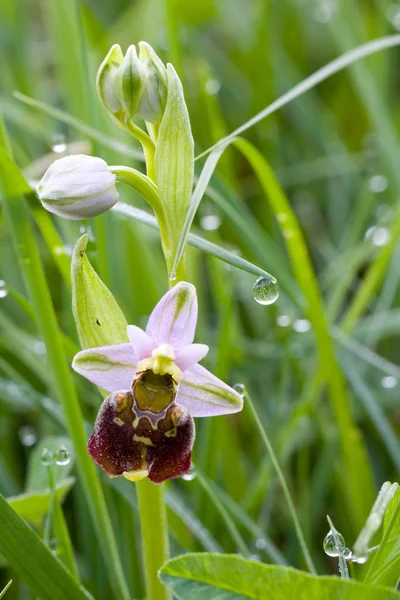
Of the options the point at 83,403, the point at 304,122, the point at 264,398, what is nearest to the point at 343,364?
the point at 264,398

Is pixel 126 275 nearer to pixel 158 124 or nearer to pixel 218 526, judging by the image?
pixel 218 526

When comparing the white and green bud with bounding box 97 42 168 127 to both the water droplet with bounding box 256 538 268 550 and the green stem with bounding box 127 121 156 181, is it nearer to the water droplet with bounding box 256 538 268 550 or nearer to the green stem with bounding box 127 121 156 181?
the green stem with bounding box 127 121 156 181

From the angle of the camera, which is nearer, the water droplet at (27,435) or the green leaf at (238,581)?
the green leaf at (238,581)

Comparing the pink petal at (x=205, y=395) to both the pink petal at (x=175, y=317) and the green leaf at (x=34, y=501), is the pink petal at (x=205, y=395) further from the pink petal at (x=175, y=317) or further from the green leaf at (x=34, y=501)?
the green leaf at (x=34, y=501)

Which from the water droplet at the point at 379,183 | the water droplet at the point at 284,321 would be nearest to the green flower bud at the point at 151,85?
the water droplet at the point at 284,321

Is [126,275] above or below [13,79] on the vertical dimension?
below

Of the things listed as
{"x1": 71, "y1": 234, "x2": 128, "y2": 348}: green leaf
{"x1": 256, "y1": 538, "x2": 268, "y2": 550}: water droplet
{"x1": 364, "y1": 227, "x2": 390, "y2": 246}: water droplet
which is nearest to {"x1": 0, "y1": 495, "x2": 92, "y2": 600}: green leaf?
{"x1": 71, "y1": 234, "x2": 128, "y2": 348}: green leaf

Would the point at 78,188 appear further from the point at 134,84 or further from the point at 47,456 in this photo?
the point at 47,456
